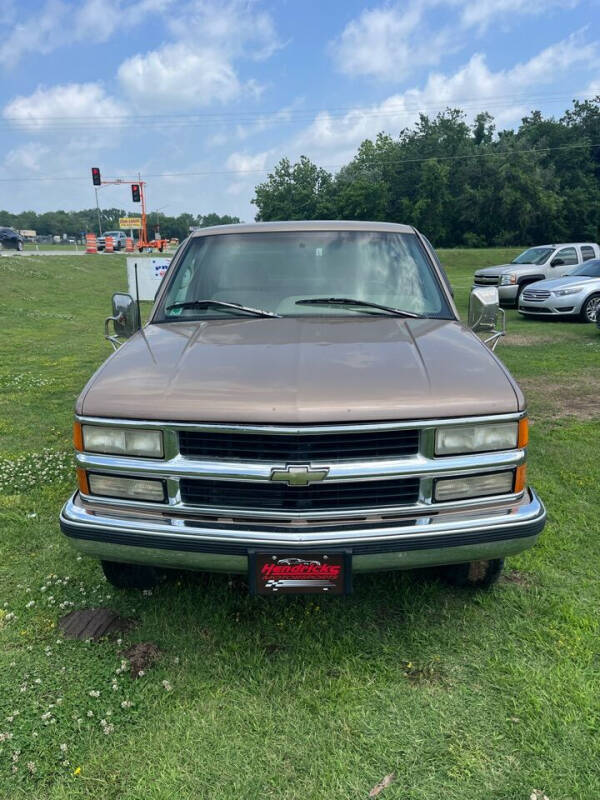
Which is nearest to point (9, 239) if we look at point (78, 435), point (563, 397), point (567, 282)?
point (567, 282)

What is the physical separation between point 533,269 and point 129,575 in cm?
1684

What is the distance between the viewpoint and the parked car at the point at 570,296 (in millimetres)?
13938

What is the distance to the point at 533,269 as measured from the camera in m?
17.4

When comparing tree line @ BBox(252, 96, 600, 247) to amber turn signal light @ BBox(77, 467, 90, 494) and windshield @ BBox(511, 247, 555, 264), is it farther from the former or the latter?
amber turn signal light @ BBox(77, 467, 90, 494)

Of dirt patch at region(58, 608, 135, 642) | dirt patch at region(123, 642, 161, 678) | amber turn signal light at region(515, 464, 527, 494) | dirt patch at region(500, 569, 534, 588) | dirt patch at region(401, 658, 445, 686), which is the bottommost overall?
dirt patch at region(500, 569, 534, 588)

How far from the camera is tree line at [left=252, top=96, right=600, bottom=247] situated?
58.4 m

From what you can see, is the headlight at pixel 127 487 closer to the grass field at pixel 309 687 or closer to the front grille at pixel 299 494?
the front grille at pixel 299 494

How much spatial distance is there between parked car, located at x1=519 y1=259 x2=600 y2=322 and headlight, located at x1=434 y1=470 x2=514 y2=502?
506 inches

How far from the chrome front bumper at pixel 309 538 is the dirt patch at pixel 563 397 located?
4.43 m

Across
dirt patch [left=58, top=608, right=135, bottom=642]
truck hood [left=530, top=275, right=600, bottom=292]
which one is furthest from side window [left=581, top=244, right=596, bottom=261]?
dirt patch [left=58, top=608, right=135, bottom=642]

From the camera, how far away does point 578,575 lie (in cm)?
341

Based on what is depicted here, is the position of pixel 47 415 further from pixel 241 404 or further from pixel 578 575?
pixel 578 575

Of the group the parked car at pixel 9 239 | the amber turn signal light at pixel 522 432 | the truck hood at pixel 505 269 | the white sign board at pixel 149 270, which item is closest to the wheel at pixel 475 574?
the amber turn signal light at pixel 522 432

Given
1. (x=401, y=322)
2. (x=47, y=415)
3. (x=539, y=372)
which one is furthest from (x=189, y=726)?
(x=539, y=372)
